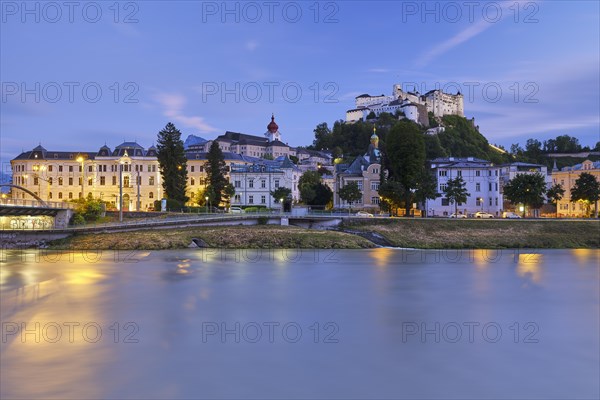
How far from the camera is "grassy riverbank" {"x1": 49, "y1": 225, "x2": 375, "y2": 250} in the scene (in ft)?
151

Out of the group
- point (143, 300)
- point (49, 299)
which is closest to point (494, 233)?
point (143, 300)

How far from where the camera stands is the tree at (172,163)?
7144 cm

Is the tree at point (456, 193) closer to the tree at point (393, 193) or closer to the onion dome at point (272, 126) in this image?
the tree at point (393, 193)

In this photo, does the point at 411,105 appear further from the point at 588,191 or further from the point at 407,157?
the point at 407,157

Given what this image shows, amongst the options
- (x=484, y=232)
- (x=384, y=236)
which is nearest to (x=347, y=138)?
(x=484, y=232)

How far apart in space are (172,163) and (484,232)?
→ 4278 centimetres

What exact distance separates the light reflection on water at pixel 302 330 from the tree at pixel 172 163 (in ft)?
118

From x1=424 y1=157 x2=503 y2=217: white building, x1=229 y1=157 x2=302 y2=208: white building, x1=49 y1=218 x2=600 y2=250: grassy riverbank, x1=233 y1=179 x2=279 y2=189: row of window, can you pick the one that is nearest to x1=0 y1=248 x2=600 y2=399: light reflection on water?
x1=49 y1=218 x2=600 y2=250: grassy riverbank

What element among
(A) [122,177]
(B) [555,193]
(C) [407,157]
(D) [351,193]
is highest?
(C) [407,157]

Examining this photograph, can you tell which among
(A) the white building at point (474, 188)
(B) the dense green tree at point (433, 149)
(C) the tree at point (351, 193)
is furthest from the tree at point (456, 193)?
(B) the dense green tree at point (433, 149)

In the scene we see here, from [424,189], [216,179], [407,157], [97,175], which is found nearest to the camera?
[424,189]

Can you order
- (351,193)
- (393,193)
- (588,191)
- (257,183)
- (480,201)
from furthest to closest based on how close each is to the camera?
(257,183)
(480,201)
(351,193)
(588,191)
(393,193)

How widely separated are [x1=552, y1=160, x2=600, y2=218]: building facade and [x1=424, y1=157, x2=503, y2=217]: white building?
14321 millimetres

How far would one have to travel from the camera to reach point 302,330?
1889cm
